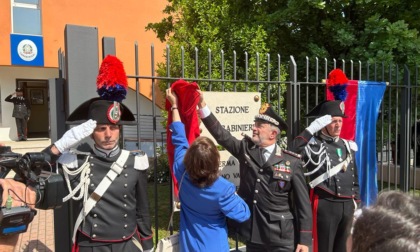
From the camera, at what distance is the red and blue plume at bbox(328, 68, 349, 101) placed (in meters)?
4.02

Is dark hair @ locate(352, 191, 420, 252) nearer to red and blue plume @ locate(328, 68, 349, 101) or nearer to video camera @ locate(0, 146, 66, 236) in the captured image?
video camera @ locate(0, 146, 66, 236)

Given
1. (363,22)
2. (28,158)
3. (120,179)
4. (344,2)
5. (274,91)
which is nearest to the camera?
(28,158)

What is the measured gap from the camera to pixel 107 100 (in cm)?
265

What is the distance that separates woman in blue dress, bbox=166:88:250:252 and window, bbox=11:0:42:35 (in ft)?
40.1

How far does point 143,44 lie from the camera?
47.6 feet

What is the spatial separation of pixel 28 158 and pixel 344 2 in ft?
21.4

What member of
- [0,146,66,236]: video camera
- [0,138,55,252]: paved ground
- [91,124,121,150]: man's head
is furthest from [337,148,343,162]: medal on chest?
[0,138,55,252]: paved ground

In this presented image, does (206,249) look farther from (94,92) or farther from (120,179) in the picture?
(94,92)

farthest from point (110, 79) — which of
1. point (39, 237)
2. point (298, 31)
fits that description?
point (298, 31)

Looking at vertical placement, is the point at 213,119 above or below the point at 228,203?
above

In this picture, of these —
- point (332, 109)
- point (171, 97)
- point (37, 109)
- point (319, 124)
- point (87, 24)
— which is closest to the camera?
point (171, 97)

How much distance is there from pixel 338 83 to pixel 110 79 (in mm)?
2541

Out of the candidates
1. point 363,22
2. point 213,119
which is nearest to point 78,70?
point 213,119

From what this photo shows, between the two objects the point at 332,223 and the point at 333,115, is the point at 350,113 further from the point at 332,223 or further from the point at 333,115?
the point at 332,223
